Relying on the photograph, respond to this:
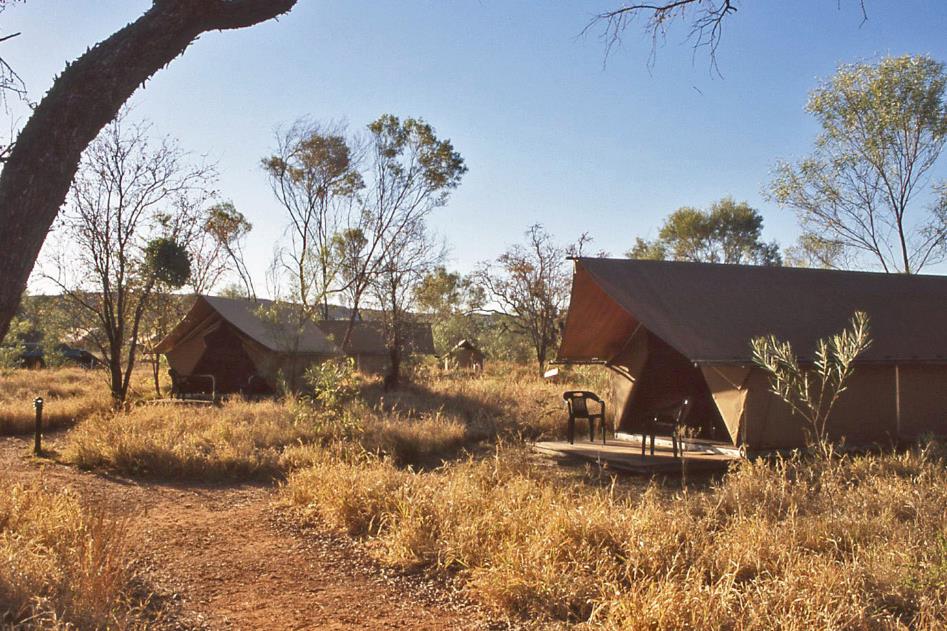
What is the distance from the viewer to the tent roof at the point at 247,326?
57.8ft

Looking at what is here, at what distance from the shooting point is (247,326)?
1816 cm

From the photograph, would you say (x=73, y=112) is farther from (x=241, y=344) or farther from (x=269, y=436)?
(x=241, y=344)

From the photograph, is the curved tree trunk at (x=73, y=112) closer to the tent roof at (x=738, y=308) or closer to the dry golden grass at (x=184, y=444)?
the dry golden grass at (x=184, y=444)

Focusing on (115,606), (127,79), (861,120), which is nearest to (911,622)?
(115,606)

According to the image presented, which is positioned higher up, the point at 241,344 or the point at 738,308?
the point at 738,308

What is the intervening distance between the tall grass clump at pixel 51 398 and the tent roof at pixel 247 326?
2.40 metres

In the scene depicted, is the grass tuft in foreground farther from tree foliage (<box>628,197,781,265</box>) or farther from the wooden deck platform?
tree foliage (<box>628,197,781,265</box>)

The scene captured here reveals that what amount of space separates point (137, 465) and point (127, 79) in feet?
21.3

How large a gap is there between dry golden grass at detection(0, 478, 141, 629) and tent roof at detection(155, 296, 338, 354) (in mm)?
12036

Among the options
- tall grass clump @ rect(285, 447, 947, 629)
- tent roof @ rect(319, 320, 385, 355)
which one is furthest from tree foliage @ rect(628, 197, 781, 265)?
tall grass clump @ rect(285, 447, 947, 629)

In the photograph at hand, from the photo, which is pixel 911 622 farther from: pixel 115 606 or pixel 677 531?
pixel 115 606

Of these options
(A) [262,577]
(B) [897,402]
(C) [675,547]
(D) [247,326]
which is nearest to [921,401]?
(B) [897,402]

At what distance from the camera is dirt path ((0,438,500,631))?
4375 mm

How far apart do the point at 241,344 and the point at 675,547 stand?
1637 centimetres
